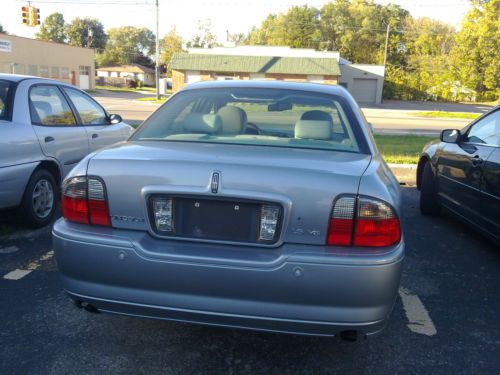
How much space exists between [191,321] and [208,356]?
21.2 inches

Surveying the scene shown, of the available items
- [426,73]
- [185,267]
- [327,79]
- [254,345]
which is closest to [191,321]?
[185,267]

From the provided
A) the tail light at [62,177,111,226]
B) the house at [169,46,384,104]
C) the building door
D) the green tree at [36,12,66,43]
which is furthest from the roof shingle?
the green tree at [36,12,66,43]

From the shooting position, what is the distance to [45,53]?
44688 millimetres

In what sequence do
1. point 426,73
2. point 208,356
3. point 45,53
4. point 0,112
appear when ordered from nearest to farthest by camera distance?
point 208,356, point 0,112, point 45,53, point 426,73

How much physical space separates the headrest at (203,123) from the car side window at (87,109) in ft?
10.3

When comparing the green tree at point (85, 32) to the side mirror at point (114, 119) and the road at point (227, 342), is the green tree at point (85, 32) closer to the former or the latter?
the side mirror at point (114, 119)

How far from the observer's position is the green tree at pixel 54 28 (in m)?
97.6

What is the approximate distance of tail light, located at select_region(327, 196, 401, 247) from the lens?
2.36m

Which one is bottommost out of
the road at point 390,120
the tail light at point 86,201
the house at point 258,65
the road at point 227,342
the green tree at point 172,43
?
the road at point 390,120

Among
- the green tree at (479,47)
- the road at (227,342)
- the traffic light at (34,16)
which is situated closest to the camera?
the road at (227,342)

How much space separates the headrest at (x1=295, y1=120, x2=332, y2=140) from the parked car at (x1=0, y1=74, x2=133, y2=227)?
2.89 metres

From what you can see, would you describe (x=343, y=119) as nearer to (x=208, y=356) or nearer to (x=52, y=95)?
(x=208, y=356)

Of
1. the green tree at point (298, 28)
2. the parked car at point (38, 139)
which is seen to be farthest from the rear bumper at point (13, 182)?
the green tree at point (298, 28)

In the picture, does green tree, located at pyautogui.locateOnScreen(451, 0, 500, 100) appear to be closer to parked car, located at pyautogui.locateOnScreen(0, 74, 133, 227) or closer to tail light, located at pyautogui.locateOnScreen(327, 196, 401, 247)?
parked car, located at pyautogui.locateOnScreen(0, 74, 133, 227)
